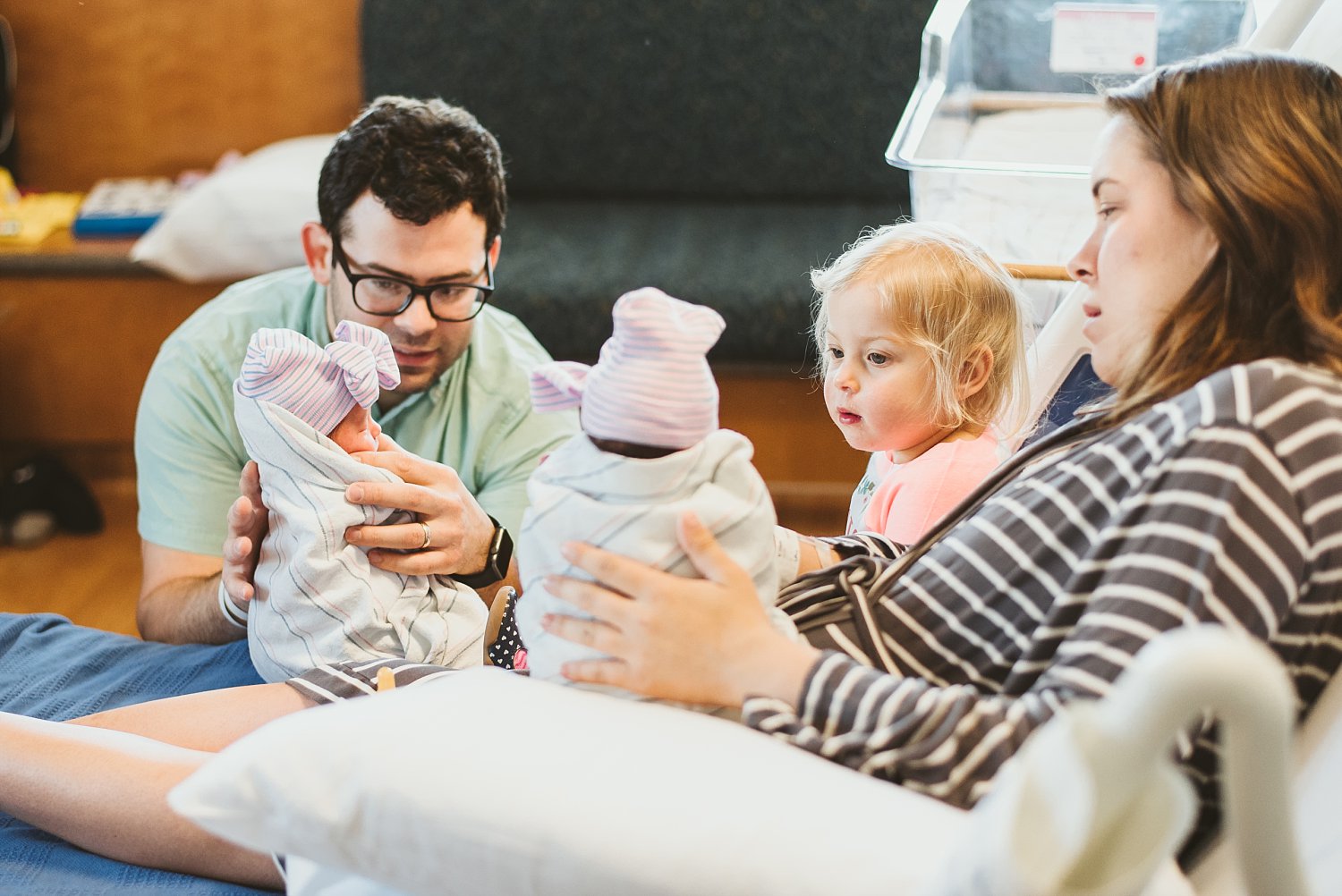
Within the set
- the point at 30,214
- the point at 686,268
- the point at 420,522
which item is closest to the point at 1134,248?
the point at 420,522

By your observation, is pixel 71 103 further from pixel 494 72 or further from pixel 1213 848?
pixel 1213 848

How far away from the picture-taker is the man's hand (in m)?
1.36

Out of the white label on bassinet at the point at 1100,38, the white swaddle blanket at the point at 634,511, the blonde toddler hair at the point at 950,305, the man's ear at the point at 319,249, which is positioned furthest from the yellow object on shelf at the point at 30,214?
the white swaddle blanket at the point at 634,511

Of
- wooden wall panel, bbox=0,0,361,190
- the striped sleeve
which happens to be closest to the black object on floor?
wooden wall panel, bbox=0,0,361,190

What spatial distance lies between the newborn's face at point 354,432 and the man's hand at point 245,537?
0.09 meters

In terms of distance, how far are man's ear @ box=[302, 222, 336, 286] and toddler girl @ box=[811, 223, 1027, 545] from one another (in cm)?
69

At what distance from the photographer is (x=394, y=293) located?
1.68 m

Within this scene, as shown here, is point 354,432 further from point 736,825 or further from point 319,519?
point 736,825

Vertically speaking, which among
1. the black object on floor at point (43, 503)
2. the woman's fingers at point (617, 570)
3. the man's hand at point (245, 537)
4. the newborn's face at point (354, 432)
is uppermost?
the woman's fingers at point (617, 570)

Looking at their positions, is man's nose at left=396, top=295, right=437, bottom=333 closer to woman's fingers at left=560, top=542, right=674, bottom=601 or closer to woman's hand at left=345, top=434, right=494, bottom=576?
woman's hand at left=345, top=434, right=494, bottom=576

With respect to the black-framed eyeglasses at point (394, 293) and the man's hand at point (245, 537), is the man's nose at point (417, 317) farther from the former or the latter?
the man's hand at point (245, 537)

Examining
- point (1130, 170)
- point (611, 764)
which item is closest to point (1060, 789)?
point (611, 764)

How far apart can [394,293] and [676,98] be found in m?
1.45

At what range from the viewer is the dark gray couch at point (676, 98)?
2.86 meters
